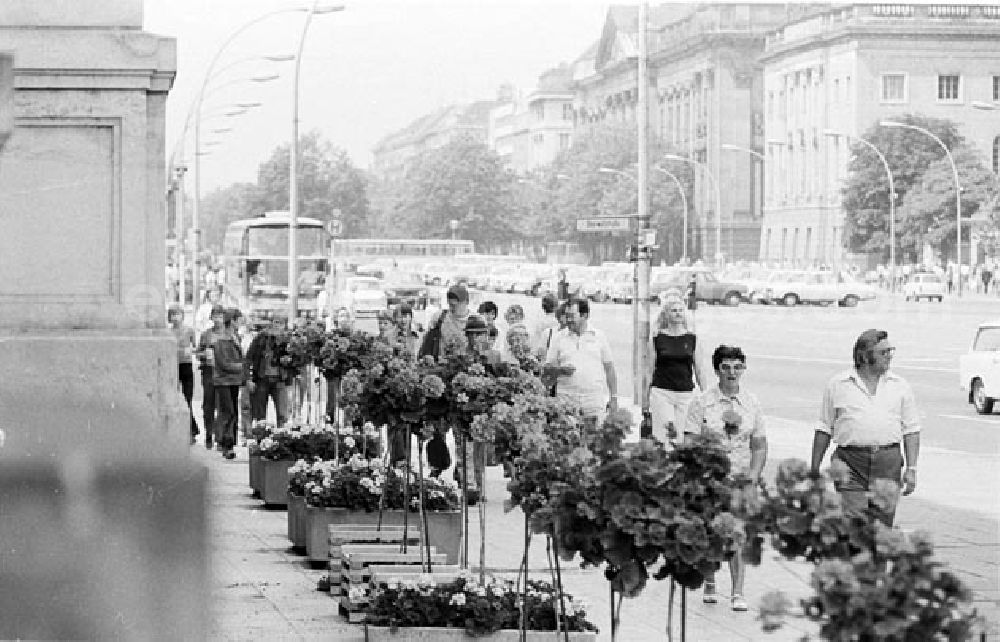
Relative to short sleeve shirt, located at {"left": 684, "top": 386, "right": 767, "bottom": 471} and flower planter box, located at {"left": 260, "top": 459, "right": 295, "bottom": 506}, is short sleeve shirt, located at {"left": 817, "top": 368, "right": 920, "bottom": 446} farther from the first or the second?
flower planter box, located at {"left": 260, "top": 459, "right": 295, "bottom": 506}

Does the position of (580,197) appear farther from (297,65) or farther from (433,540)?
(433,540)

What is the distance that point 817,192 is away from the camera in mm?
143750

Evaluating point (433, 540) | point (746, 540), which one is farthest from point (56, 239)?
point (746, 540)

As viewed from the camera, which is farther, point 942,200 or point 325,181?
point 325,181

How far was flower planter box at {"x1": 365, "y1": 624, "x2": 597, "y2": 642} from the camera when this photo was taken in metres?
9.87

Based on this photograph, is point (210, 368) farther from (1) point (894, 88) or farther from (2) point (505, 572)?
(1) point (894, 88)

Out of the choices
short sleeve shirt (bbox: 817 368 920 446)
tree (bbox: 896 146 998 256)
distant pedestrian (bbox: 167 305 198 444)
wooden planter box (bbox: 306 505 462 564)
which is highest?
tree (bbox: 896 146 998 256)

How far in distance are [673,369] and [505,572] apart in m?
4.84

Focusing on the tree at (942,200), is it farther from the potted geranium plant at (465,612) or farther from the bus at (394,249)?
the potted geranium plant at (465,612)

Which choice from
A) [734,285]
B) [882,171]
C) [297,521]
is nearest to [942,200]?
[734,285]

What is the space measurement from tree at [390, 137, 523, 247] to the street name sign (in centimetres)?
14369

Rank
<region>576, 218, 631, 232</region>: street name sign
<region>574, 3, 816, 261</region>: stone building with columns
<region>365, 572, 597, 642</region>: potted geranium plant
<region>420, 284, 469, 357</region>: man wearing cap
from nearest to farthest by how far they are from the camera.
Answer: <region>365, 572, 597, 642</region>: potted geranium plant < <region>420, 284, 469, 357</region>: man wearing cap < <region>576, 218, 631, 232</region>: street name sign < <region>574, 3, 816, 261</region>: stone building with columns

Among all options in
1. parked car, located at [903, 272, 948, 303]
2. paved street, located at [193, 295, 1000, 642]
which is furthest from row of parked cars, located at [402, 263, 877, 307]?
paved street, located at [193, 295, 1000, 642]

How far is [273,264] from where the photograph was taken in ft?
249
